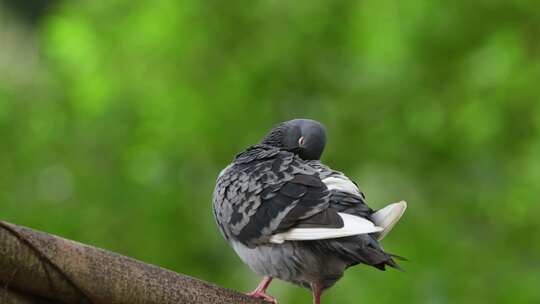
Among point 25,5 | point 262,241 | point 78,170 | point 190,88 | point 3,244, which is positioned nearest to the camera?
point 3,244

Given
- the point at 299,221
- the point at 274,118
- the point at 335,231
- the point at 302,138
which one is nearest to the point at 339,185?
the point at 299,221

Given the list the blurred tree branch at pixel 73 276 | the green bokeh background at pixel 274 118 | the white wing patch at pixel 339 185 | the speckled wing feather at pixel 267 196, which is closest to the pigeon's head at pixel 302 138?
the speckled wing feather at pixel 267 196

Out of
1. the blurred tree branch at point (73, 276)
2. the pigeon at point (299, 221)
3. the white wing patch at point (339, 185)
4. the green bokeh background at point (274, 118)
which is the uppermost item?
the blurred tree branch at point (73, 276)

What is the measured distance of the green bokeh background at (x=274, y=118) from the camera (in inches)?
408

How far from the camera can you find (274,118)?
11383 mm

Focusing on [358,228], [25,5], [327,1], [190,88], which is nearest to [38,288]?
[358,228]

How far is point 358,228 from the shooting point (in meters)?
4.80

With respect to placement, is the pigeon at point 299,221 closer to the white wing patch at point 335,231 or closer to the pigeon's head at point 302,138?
the white wing patch at point 335,231

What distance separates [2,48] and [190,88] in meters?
2.96

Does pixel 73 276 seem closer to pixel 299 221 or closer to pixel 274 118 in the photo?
pixel 299 221

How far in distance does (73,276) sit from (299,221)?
1.55 m

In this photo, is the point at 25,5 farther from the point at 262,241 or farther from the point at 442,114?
the point at 262,241

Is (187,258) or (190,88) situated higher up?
(190,88)

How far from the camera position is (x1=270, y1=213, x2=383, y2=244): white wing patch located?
4793mm
